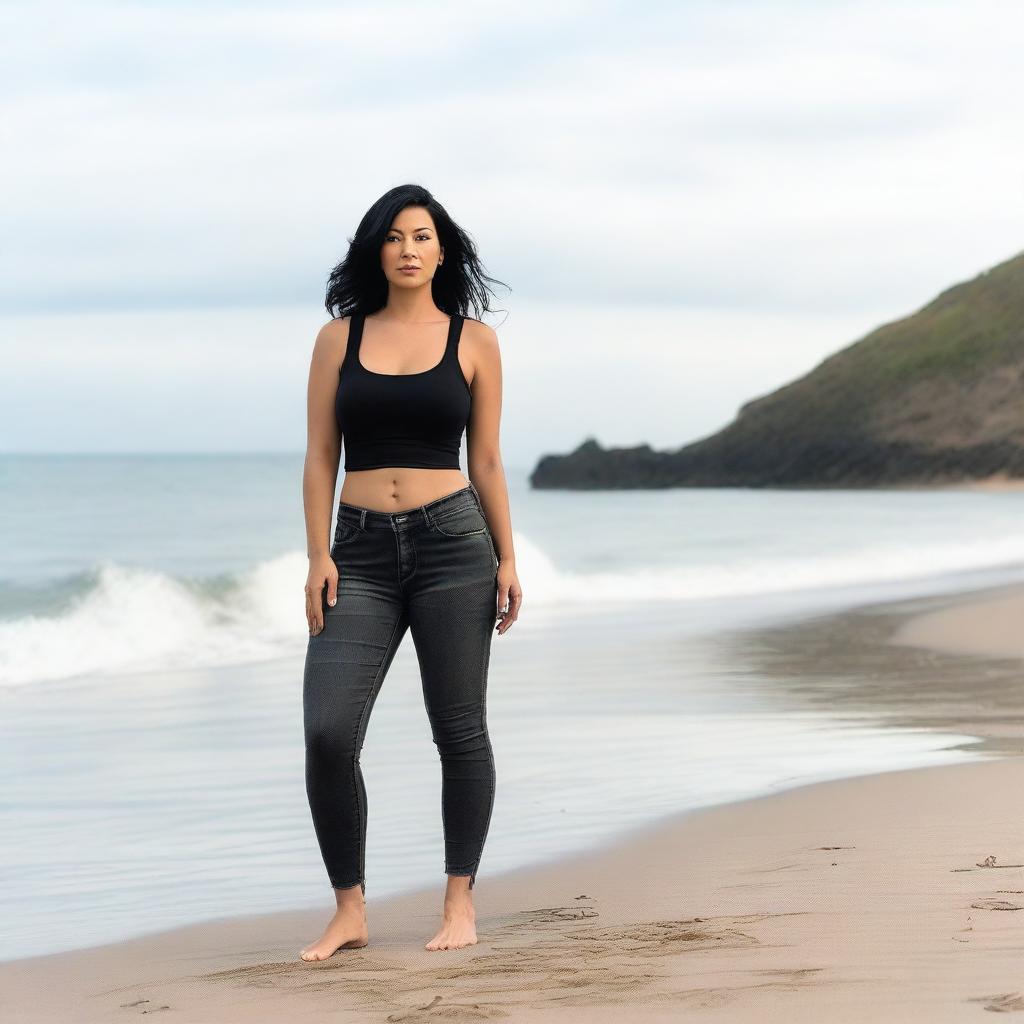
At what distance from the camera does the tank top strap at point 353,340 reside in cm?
386

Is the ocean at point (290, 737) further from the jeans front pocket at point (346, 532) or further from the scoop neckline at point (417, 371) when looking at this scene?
the scoop neckline at point (417, 371)

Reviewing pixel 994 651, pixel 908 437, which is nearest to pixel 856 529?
pixel 994 651

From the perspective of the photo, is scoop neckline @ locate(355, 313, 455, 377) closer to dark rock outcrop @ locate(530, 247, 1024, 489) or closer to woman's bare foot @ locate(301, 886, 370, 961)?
woman's bare foot @ locate(301, 886, 370, 961)

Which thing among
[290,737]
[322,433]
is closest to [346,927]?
[322,433]

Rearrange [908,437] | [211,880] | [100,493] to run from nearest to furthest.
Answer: [211,880] < [100,493] < [908,437]

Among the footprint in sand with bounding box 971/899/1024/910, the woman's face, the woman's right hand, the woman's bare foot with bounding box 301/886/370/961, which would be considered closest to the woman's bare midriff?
the woman's right hand

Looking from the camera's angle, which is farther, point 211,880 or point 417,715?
point 417,715

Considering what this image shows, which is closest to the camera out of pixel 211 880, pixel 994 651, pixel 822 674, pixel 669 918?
pixel 669 918

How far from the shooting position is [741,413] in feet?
329

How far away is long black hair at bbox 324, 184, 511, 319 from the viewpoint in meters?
3.96

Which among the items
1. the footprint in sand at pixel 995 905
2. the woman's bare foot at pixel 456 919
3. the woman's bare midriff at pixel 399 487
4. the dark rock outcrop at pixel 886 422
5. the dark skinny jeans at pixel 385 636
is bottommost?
the footprint in sand at pixel 995 905

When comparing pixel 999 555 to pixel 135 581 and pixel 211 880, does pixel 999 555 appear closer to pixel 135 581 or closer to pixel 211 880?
pixel 135 581

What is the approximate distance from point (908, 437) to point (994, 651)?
80504mm

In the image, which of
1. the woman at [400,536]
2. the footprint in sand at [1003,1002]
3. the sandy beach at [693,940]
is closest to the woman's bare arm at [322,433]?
the woman at [400,536]
